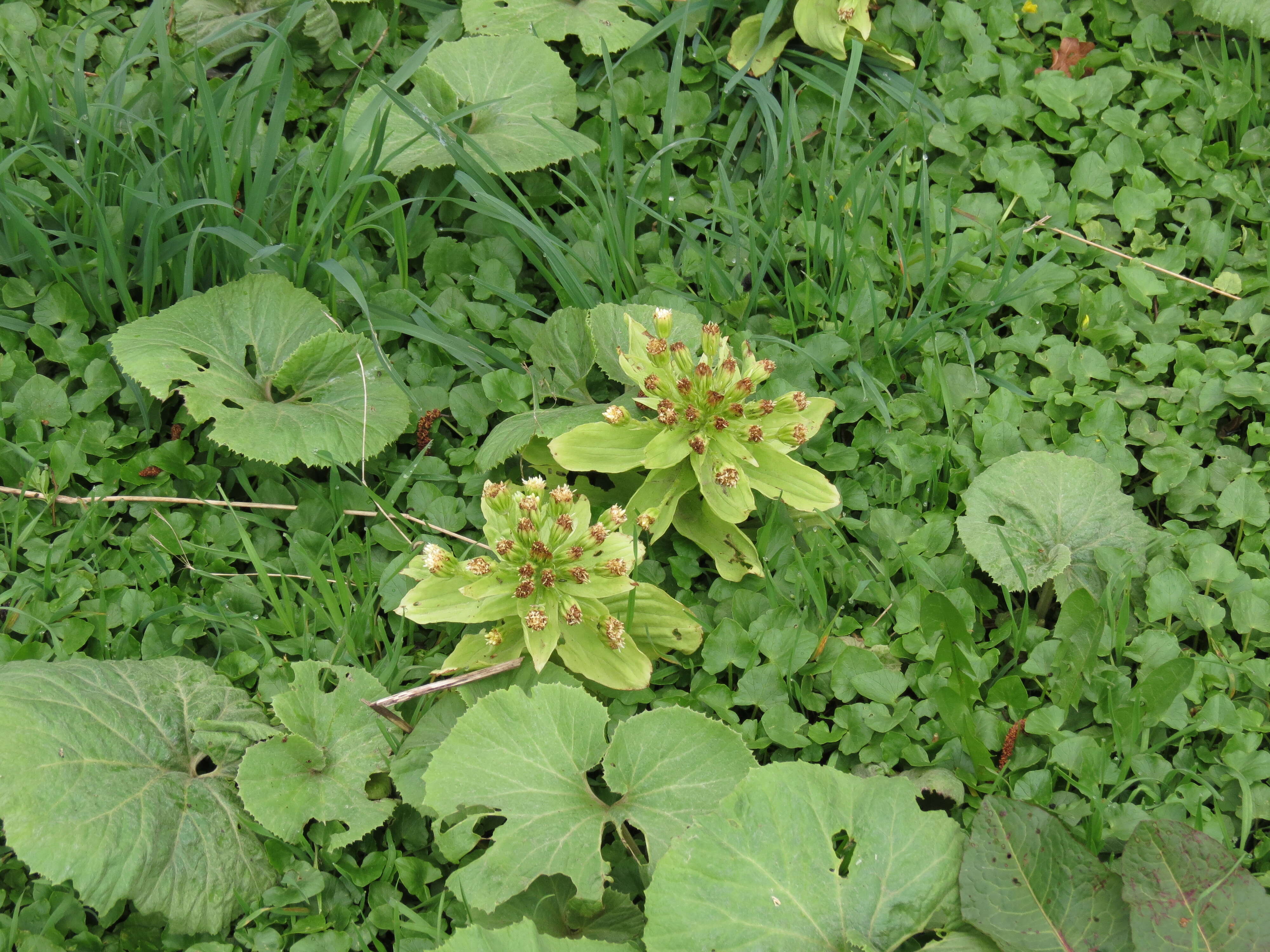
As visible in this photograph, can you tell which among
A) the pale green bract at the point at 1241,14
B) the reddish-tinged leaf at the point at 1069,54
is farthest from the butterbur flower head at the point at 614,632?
the pale green bract at the point at 1241,14

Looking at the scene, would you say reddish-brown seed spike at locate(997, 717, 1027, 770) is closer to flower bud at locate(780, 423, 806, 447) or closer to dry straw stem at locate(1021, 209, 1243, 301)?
flower bud at locate(780, 423, 806, 447)

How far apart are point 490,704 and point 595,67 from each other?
236 cm

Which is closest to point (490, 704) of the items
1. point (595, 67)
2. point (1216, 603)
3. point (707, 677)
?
point (707, 677)

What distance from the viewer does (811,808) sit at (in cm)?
211

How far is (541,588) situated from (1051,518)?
4.09 ft

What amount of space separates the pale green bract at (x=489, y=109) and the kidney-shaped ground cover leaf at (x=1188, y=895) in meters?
2.36

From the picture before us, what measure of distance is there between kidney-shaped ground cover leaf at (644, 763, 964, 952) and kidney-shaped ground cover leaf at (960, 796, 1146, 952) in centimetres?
6

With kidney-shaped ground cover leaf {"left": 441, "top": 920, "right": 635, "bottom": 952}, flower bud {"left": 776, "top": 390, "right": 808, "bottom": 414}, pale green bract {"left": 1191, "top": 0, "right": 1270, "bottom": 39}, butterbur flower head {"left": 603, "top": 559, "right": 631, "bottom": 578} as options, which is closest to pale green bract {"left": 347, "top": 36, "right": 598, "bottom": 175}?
flower bud {"left": 776, "top": 390, "right": 808, "bottom": 414}

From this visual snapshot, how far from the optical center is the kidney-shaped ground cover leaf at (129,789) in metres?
2.07

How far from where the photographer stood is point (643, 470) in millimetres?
2775

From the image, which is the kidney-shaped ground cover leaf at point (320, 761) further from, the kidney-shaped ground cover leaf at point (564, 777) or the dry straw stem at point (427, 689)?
the kidney-shaped ground cover leaf at point (564, 777)

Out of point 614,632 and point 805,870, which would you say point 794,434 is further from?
point 805,870

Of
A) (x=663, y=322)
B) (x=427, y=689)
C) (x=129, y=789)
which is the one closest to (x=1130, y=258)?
(x=663, y=322)

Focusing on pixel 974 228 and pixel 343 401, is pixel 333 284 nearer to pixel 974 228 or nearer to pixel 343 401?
pixel 343 401
